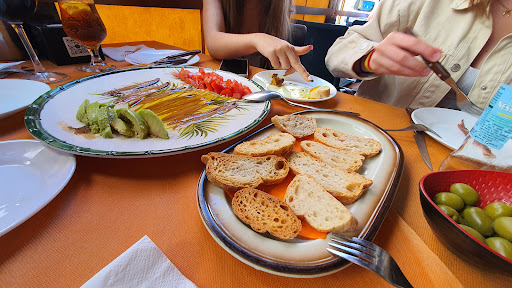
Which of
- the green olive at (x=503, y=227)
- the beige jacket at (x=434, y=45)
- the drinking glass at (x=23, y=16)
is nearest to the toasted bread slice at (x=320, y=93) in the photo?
the beige jacket at (x=434, y=45)

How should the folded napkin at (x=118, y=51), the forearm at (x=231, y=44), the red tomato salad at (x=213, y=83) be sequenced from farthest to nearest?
the folded napkin at (x=118, y=51)
the forearm at (x=231, y=44)
the red tomato salad at (x=213, y=83)

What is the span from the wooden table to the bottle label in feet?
0.73

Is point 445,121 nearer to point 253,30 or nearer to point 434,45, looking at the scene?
point 434,45

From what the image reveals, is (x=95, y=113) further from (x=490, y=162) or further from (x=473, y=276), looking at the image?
(x=490, y=162)

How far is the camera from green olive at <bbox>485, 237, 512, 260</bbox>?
402mm

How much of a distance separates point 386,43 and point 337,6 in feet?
23.7

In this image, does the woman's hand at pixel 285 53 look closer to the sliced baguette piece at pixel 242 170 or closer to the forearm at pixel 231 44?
the forearm at pixel 231 44

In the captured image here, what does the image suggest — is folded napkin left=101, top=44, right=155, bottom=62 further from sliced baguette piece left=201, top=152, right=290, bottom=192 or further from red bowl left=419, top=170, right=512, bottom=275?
red bowl left=419, top=170, right=512, bottom=275

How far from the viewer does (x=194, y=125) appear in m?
0.84

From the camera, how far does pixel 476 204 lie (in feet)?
1.82

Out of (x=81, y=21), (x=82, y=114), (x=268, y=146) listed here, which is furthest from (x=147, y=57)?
(x=268, y=146)

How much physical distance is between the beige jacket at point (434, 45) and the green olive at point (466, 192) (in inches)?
37.6

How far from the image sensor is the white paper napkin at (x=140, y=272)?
38cm

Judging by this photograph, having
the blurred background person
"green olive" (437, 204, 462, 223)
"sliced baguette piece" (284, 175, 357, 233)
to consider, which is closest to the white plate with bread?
"sliced baguette piece" (284, 175, 357, 233)
